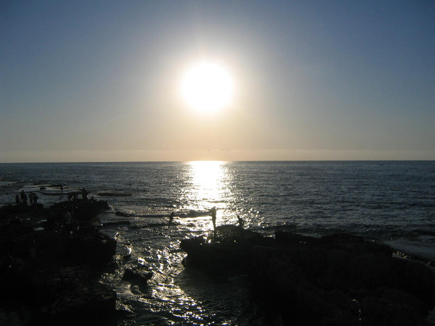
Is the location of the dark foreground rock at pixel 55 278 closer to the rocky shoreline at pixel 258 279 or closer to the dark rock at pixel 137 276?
the rocky shoreline at pixel 258 279

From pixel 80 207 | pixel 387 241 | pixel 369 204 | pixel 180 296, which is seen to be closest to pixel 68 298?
pixel 180 296

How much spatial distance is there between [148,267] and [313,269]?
10.5 m

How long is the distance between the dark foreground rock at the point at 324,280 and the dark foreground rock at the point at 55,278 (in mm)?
6287

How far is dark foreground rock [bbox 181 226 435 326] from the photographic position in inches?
447

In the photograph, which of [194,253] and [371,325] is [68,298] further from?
[371,325]

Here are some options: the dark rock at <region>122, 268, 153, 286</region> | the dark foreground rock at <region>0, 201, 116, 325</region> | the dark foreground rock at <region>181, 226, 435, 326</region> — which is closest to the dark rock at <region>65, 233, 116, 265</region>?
the dark foreground rock at <region>0, 201, 116, 325</region>

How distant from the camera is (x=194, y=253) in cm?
2050

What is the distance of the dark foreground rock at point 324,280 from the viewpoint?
11344 millimetres

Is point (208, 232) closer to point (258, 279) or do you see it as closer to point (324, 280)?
point (258, 279)

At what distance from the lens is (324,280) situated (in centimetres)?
1551

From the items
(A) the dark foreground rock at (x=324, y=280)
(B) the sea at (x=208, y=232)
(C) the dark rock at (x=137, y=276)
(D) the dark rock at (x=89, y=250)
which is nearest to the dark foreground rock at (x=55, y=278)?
(D) the dark rock at (x=89, y=250)

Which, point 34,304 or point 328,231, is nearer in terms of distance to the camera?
point 34,304

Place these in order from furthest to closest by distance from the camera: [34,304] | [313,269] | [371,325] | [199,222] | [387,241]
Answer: [199,222]
[387,241]
[313,269]
[34,304]
[371,325]

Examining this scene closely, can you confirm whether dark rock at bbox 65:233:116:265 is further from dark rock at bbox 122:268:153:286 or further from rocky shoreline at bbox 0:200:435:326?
dark rock at bbox 122:268:153:286
